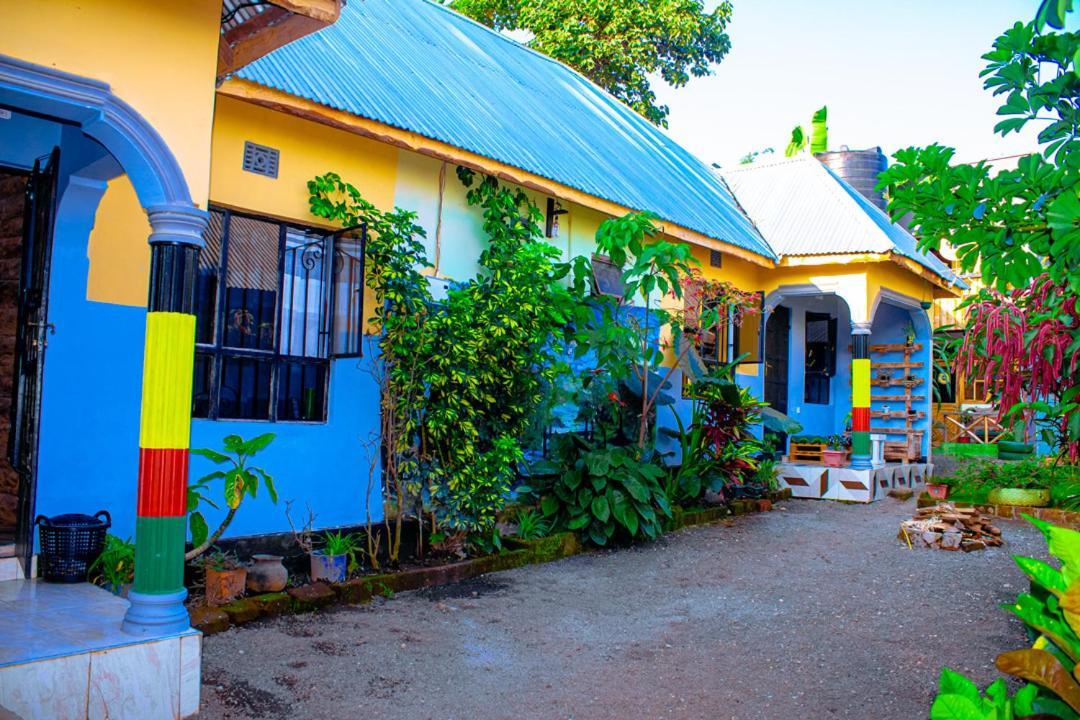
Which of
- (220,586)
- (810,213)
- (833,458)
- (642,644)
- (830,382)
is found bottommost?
(642,644)

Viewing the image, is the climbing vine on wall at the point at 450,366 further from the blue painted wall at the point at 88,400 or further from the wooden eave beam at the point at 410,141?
the blue painted wall at the point at 88,400

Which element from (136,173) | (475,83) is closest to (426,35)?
(475,83)

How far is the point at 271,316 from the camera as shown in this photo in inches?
258

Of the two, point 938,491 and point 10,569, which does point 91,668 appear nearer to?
point 10,569

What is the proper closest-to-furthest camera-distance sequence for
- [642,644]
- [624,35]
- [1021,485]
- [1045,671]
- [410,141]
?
[1045,671] < [642,644] < [410,141] < [1021,485] < [624,35]

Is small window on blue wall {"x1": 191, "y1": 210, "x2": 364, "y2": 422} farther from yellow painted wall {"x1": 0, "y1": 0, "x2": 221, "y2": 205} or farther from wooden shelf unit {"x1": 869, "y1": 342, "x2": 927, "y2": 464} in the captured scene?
wooden shelf unit {"x1": 869, "y1": 342, "x2": 927, "y2": 464}

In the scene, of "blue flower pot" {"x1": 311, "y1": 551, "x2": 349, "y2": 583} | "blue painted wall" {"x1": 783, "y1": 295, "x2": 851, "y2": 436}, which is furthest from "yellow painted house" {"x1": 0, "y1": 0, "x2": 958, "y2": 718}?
"blue painted wall" {"x1": 783, "y1": 295, "x2": 851, "y2": 436}

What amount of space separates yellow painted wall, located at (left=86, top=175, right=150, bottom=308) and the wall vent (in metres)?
0.97

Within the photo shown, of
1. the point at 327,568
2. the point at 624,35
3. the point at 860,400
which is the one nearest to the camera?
the point at 327,568

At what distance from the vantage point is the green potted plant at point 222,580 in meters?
5.33

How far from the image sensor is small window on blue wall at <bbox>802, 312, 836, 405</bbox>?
50.6 feet

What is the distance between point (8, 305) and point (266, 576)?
2556 millimetres

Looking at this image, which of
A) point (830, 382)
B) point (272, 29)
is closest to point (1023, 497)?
point (830, 382)

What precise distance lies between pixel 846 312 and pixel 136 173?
13421 millimetres
